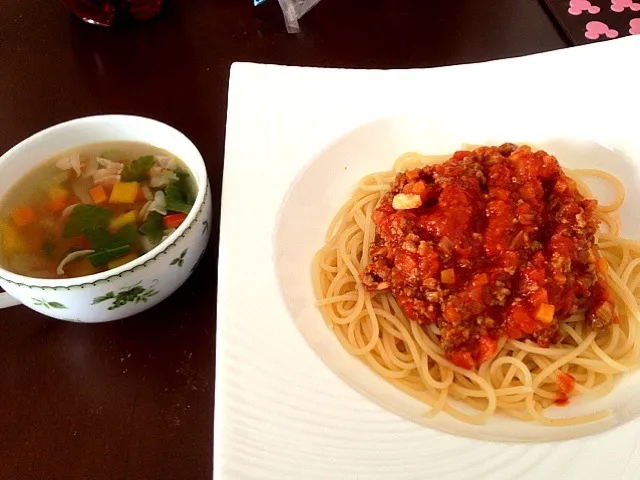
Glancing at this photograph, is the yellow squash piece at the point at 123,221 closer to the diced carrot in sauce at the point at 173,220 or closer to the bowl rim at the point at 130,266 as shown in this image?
the diced carrot in sauce at the point at 173,220

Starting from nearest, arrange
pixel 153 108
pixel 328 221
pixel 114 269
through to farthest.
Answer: pixel 114 269 → pixel 328 221 → pixel 153 108

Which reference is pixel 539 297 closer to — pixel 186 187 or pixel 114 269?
pixel 186 187

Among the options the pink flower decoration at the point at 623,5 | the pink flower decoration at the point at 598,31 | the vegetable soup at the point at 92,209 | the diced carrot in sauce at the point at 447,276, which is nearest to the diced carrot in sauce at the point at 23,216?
the vegetable soup at the point at 92,209

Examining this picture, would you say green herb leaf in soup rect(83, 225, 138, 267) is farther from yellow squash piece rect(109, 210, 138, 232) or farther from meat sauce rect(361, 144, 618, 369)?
meat sauce rect(361, 144, 618, 369)

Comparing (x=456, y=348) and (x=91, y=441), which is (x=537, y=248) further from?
(x=91, y=441)

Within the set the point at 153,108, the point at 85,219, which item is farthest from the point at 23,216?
the point at 153,108

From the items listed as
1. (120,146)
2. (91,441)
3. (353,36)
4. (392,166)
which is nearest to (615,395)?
(392,166)
